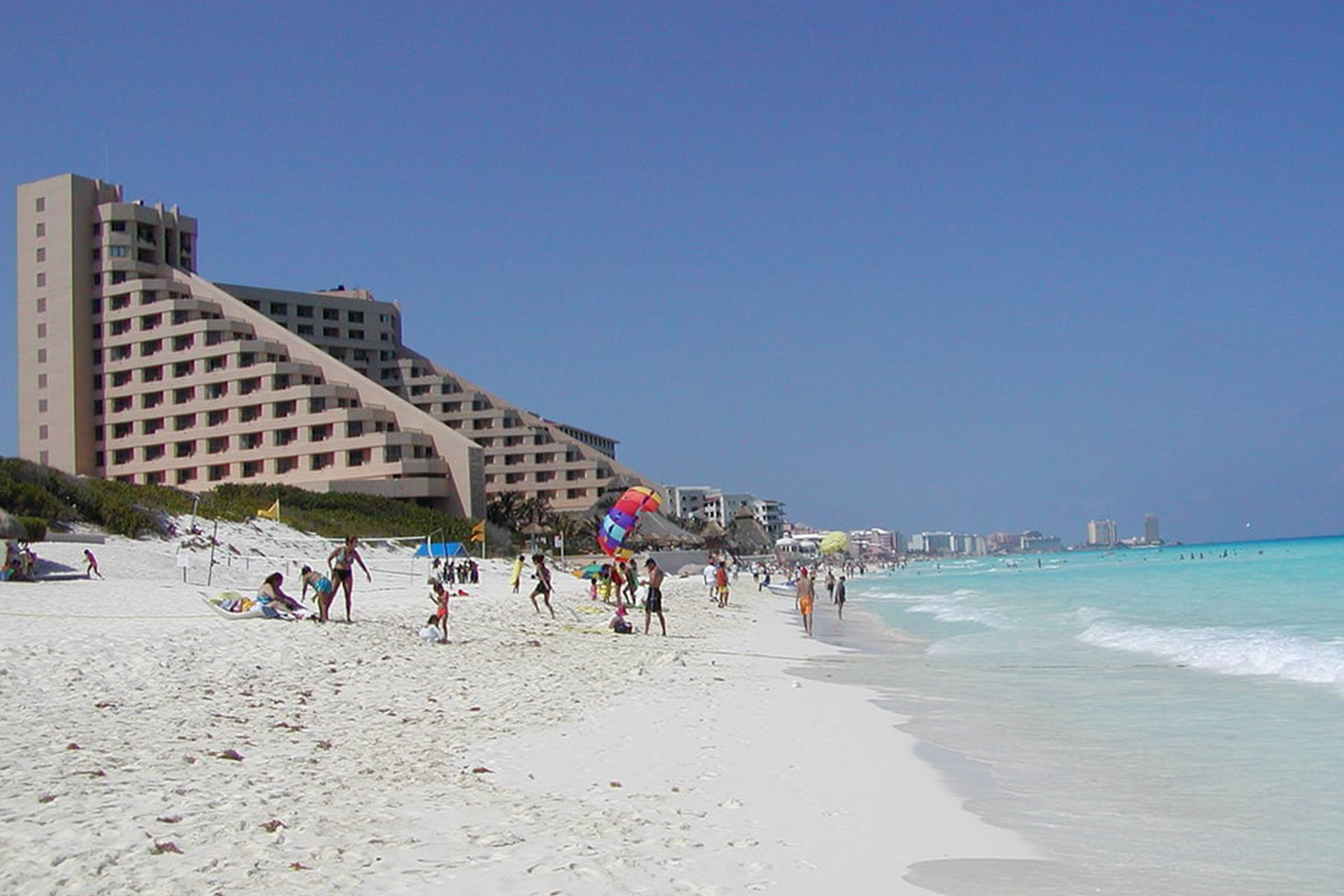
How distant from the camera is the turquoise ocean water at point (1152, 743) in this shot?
699cm

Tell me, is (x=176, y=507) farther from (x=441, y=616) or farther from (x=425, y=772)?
(x=425, y=772)

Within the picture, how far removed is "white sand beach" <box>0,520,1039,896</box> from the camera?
5.64m

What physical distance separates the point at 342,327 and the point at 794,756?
3092 inches

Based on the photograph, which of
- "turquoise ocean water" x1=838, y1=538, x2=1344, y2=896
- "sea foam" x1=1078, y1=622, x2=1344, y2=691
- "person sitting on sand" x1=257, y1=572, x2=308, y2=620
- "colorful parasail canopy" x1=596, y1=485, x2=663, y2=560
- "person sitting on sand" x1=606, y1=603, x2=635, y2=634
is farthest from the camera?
"colorful parasail canopy" x1=596, y1=485, x2=663, y2=560

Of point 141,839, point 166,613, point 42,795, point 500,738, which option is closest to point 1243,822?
point 500,738

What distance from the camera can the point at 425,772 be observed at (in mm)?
7953

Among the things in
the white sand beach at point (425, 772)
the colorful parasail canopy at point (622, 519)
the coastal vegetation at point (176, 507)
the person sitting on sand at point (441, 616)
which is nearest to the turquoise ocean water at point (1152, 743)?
the white sand beach at point (425, 772)

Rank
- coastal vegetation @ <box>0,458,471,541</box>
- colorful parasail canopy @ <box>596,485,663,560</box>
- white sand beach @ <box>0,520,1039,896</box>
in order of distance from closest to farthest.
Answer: white sand beach @ <box>0,520,1039,896</box> < coastal vegetation @ <box>0,458,471,541</box> < colorful parasail canopy @ <box>596,485,663,560</box>

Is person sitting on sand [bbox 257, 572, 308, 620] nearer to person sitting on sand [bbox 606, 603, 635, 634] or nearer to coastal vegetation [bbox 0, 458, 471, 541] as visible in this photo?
person sitting on sand [bbox 606, 603, 635, 634]

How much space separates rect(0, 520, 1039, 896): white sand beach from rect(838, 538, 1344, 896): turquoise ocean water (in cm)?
67

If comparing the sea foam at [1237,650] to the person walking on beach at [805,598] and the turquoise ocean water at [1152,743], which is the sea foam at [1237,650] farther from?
the person walking on beach at [805,598]

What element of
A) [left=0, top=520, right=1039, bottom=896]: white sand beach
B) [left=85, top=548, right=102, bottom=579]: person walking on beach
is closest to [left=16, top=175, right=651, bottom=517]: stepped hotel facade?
[left=85, top=548, right=102, bottom=579]: person walking on beach

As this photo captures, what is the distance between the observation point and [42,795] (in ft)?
20.5

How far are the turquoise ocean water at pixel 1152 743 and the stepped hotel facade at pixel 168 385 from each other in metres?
43.2
